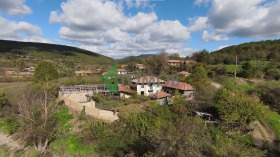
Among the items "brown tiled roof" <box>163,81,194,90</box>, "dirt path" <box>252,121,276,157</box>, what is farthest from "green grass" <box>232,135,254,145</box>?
"brown tiled roof" <box>163,81,194,90</box>

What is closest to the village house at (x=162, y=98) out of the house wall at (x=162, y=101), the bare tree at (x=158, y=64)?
the house wall at (x=162, y=101)

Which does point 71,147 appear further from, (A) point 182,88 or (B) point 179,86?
(B) point 179,86

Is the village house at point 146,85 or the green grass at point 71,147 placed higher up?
the village house at point 146,85

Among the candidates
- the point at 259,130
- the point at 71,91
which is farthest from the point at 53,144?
the point at 259,130

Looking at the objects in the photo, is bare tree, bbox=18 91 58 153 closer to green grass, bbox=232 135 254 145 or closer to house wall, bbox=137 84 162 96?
house wall, bbox=137 84 162 96

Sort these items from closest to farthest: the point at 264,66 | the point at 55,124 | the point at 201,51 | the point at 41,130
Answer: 1. the point at 41,130
2. the point at 55,124
3. the point at 264,66
4. the point at 201,51

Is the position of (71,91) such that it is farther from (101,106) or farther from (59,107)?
(101,106)

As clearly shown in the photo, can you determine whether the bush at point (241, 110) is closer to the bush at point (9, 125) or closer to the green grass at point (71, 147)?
the green grass at point (71, 147)
